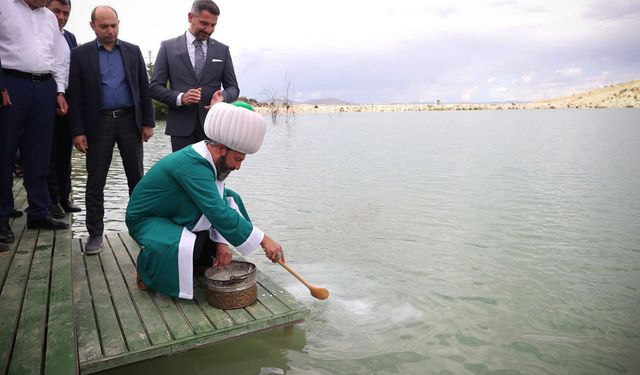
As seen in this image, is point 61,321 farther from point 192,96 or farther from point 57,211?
point 57,211

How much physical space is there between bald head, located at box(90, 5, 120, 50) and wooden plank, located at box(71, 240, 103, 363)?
1704mm

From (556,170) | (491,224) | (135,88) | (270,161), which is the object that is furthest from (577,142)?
(135,88)

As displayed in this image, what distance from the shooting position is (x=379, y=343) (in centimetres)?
310

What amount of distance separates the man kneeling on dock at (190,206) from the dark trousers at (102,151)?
898mm

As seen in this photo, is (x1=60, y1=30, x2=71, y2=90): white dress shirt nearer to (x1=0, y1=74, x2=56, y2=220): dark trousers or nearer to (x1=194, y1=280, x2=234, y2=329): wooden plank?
(x1=0, y1=74, x2=56, y2=220): dark trousers

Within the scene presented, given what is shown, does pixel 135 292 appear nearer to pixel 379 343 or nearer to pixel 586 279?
pixel 379 343

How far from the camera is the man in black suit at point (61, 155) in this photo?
388cm

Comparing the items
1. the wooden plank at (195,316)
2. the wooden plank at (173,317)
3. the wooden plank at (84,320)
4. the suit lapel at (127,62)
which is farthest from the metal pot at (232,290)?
the suit lapel at (127,62)

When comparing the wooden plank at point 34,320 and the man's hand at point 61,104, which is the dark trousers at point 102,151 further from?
the wooden plank at point 34,320

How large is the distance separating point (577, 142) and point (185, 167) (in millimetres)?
15261

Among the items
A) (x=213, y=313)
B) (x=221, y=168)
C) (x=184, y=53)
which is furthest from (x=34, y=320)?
(x=184, y=53)

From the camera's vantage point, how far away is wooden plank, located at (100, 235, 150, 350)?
2461 millimetres

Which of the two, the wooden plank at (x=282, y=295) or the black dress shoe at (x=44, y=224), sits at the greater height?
the black dress shoe at (x=44, y=224)

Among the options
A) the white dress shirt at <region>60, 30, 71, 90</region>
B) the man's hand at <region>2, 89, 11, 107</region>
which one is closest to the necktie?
the white dress shirt at <region>60, 30, 71, 90</region>
